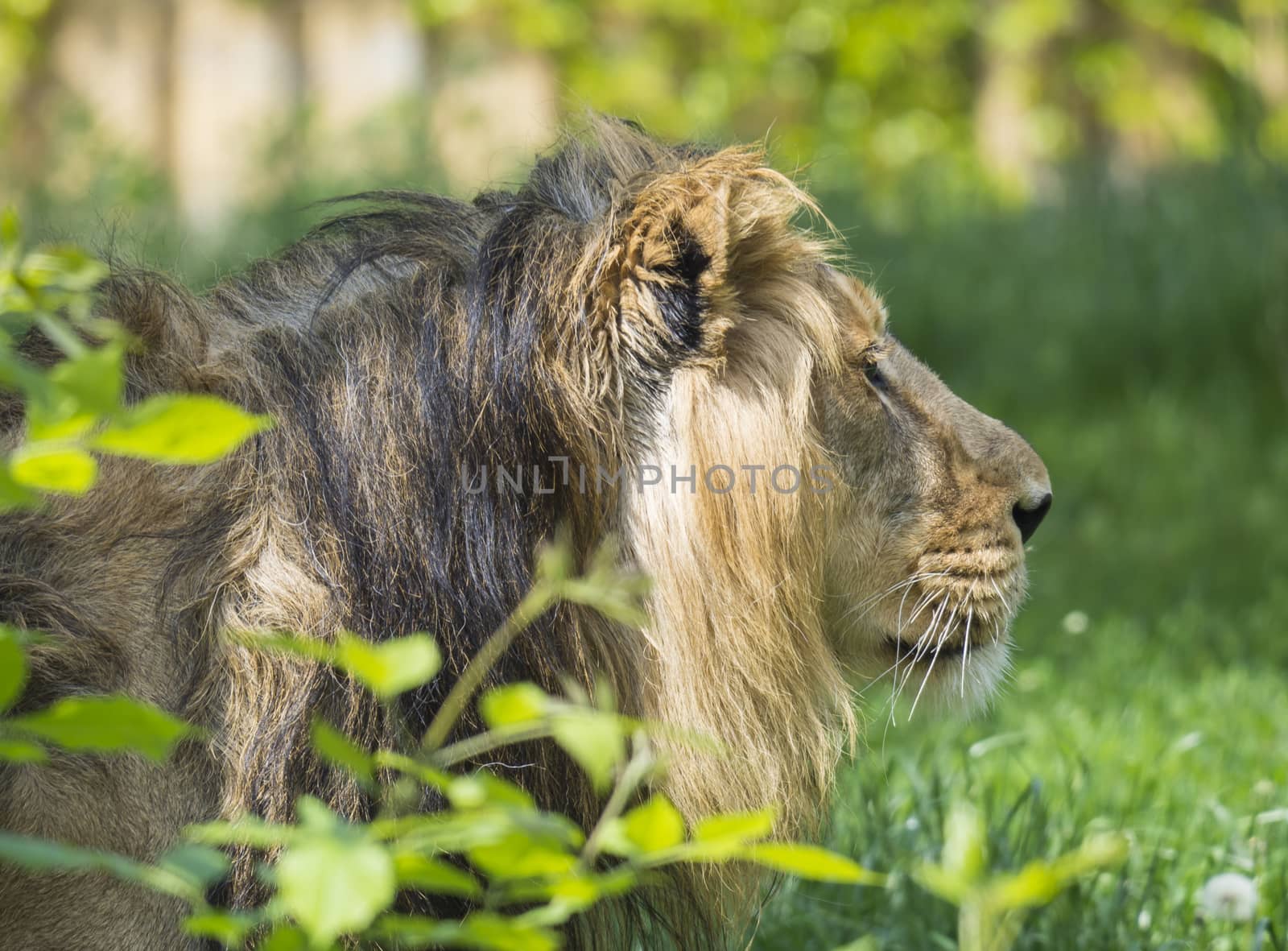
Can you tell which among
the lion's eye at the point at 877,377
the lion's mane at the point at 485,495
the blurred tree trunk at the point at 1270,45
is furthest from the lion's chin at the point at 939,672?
the blurred tree trunk at the point at 1270,45

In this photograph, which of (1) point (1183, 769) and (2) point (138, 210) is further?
(2) point (138, 210)

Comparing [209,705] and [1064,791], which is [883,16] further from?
[209,705]

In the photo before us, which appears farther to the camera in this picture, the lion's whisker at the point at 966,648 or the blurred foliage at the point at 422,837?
the lion's whisker at the point at 966,648

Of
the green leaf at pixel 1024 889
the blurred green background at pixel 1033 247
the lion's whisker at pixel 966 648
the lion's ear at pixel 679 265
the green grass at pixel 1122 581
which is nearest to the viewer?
the green leaf at pixel 1024 889

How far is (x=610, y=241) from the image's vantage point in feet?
8.20

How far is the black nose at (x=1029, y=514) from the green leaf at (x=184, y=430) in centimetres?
211

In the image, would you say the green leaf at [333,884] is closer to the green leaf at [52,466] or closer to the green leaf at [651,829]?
the green leaf at [651,829]

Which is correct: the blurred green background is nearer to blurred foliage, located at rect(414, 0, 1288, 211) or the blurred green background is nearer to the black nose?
blurred foliage, located at rect(414, 0, 1288, 211)

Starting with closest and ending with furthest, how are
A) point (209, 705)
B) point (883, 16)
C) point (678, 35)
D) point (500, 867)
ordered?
point (500, 867) < point (209, 705) < point (883, 16) < point (678, 35)

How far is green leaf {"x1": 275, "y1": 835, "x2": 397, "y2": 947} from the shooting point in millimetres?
989

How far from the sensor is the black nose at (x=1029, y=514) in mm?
2945

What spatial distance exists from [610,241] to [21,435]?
41.2 inches

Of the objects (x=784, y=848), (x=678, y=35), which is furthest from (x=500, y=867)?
(x=678, y=35)

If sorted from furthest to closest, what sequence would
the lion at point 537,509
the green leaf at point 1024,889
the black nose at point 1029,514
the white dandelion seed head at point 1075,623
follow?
the white dandelion seed head at point 1075,623
the black nose at point 1029,514
the lion at point 537,509
the green leaf at point 1024,889
